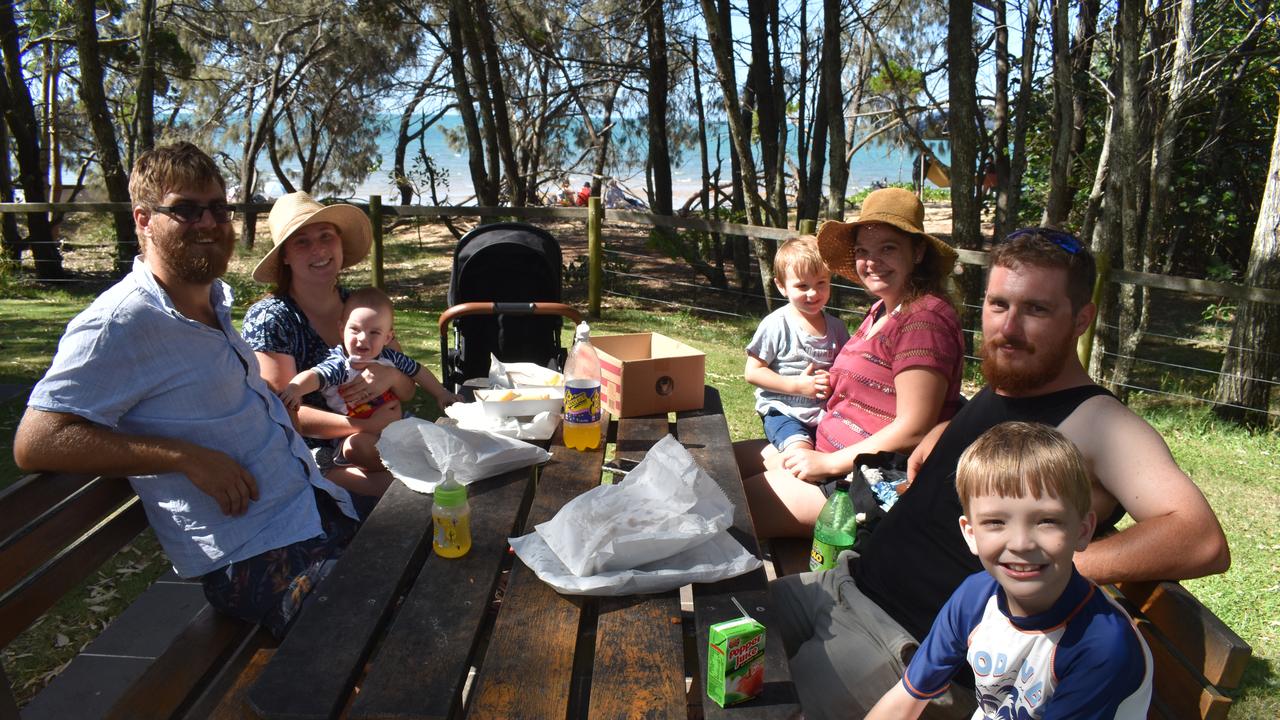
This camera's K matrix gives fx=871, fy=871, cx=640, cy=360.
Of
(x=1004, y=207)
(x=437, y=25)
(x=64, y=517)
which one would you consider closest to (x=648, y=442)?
(x=64, y=517)

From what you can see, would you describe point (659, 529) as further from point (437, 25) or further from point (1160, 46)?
point (437, 25)

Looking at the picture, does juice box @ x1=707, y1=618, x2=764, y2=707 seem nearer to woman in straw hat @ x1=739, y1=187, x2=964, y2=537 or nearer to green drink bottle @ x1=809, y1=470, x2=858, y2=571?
green drink bottle @ x1=809, y1=470, x2=858, y2=571

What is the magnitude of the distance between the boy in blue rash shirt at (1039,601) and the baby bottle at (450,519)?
118cm

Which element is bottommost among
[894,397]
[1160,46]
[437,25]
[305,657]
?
[305,657]

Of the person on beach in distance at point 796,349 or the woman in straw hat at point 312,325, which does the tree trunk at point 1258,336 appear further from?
the woman in straw hat at point 312,325

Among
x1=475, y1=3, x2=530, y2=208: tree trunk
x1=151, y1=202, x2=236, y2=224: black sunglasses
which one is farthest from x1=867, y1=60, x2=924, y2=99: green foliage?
x1=151, y1=202, x2=236, y2=224: black sunglasses

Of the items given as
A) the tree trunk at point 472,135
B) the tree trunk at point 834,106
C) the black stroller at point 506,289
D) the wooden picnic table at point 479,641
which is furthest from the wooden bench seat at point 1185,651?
the tree trunk at point 472,135

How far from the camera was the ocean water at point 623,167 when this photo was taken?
2166 centimetres

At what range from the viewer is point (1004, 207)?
1129 cm

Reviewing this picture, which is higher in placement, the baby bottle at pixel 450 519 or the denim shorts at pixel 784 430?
the baby bottle at pixel 450 519

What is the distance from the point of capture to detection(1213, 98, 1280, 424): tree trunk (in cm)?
642

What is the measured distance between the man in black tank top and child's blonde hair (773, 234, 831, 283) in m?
1.39

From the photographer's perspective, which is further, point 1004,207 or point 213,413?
point 1004,207

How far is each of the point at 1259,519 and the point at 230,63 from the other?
2253cm
